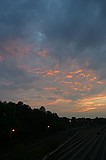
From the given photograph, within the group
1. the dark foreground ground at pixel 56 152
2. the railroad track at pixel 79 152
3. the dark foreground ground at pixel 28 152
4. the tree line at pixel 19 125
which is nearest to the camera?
the dark foreground ground at pixel 28 152

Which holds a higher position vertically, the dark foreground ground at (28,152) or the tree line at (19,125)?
the tree line at (19,125)

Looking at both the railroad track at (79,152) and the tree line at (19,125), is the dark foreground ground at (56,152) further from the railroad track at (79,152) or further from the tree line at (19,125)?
the tree line at (19,125)

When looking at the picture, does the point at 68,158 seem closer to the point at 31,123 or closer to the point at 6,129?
the point at 6,129

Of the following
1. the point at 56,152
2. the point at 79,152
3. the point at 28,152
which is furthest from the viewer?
the point at 79,152

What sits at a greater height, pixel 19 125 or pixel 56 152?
pixel 19 125

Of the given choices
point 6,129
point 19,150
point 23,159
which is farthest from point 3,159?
point 6,129

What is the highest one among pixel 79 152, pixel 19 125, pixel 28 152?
pixel 19 125

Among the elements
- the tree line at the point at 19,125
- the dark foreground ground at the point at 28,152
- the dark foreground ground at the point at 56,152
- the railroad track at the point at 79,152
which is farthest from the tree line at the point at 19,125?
the railroad track at the point at 79,152

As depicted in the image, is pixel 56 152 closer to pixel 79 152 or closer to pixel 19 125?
pixel 79 152

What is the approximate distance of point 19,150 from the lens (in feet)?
174

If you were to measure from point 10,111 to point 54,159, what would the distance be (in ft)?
155

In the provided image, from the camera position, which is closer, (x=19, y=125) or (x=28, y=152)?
(x=28, y=152)

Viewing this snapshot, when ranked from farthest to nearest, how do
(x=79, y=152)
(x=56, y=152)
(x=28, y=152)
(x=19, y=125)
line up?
(x=19, y=125) → (x=79, y=152) → (x=56, y=152) → (x=28, y=152)

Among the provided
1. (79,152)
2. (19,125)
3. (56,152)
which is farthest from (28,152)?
(19,125)
